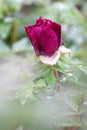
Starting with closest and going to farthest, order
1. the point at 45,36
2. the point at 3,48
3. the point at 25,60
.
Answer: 1. the point at 45,36
2. the point at 25,60
3. the point at 3,48

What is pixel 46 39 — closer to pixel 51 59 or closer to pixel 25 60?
pixel 51 59

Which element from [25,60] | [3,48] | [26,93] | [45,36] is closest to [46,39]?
[45,36]

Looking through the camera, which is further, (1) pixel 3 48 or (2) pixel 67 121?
(1) pixel 3 48

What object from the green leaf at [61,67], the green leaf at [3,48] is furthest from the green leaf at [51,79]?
the green leaf at [3,48]

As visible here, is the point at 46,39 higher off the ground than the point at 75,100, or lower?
higher

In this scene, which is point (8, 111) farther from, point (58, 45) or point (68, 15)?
point (68, 15)

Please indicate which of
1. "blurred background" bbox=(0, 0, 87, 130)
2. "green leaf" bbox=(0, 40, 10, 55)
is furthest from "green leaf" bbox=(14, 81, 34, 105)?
"green leaf" bbox=(0, 40, 10, 55)

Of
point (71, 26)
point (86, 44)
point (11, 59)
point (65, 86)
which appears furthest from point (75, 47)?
point (65, 86)
